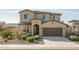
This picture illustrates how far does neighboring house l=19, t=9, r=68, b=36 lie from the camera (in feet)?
22.9

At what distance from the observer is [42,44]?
23.2 feet

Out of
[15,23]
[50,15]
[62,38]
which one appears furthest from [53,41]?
[15,23]

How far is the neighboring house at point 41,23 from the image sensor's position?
6984mm

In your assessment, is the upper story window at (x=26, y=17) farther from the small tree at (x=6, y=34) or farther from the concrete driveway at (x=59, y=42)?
the concrete driveway at (x=59, y=42)

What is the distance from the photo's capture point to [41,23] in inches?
277

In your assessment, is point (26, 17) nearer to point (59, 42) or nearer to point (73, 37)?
point (59, 42)

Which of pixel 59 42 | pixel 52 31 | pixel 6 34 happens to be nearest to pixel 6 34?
pixel 6 34

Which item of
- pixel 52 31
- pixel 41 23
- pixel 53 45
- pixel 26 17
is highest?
pixel 26 17

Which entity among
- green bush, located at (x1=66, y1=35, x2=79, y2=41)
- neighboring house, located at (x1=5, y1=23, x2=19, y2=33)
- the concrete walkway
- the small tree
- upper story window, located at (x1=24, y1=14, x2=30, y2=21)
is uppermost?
upper story window, located at (x1=24, y1=14, x2=30, y2=21)

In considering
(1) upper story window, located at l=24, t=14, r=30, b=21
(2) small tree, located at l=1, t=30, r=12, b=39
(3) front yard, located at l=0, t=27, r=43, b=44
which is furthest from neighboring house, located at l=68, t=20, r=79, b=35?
(2) small tree, located at l=1, t=30, r=12, b=39

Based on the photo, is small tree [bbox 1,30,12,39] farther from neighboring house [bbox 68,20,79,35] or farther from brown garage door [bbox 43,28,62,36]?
neighboring house [bbox 68,20,79,35]

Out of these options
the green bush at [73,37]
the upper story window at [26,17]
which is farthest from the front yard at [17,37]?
the green bush at [73,37]

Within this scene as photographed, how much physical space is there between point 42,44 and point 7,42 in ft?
3.14

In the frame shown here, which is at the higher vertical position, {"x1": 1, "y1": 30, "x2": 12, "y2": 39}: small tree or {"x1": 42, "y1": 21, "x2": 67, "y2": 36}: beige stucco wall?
{"x1": 42, "y1": 21, "x2": 67, "y2": 36}: beige stucco wall
